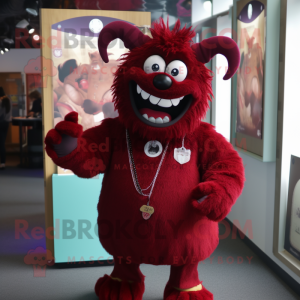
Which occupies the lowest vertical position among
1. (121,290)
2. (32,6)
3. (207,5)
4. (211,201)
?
(121,290)

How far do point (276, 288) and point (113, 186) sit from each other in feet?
4.76

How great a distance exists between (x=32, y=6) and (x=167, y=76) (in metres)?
4.24

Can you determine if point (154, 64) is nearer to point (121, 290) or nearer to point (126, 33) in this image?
point (126, 33)

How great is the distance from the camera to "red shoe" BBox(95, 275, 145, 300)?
6.31 feet

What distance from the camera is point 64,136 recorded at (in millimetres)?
1510

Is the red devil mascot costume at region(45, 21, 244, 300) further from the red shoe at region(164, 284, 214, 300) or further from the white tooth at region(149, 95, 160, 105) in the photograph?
the red shoe at region(164, 284, 214, 300)

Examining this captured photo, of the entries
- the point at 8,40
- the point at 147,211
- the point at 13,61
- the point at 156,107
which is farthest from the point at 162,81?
the point at 13,61

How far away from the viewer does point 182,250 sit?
166 centimetres

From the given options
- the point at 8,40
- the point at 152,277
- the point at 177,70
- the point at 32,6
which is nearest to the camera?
the point at 177,70

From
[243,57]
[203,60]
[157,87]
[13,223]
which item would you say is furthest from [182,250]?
[13,223]

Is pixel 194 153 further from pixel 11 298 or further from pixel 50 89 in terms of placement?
pixel 11 298

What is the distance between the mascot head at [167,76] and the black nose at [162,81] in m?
0.01

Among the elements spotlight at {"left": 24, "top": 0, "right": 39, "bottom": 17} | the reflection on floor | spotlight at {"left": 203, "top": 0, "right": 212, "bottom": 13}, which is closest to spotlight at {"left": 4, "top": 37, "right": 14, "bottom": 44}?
spotlight at {"left": 24, "top": 0, "right": 39, "bottom": 17}

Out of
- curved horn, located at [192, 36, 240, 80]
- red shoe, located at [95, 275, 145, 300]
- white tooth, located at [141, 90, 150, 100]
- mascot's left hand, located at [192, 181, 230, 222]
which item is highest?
curved horn, located at [192, 36, 240, 80]
